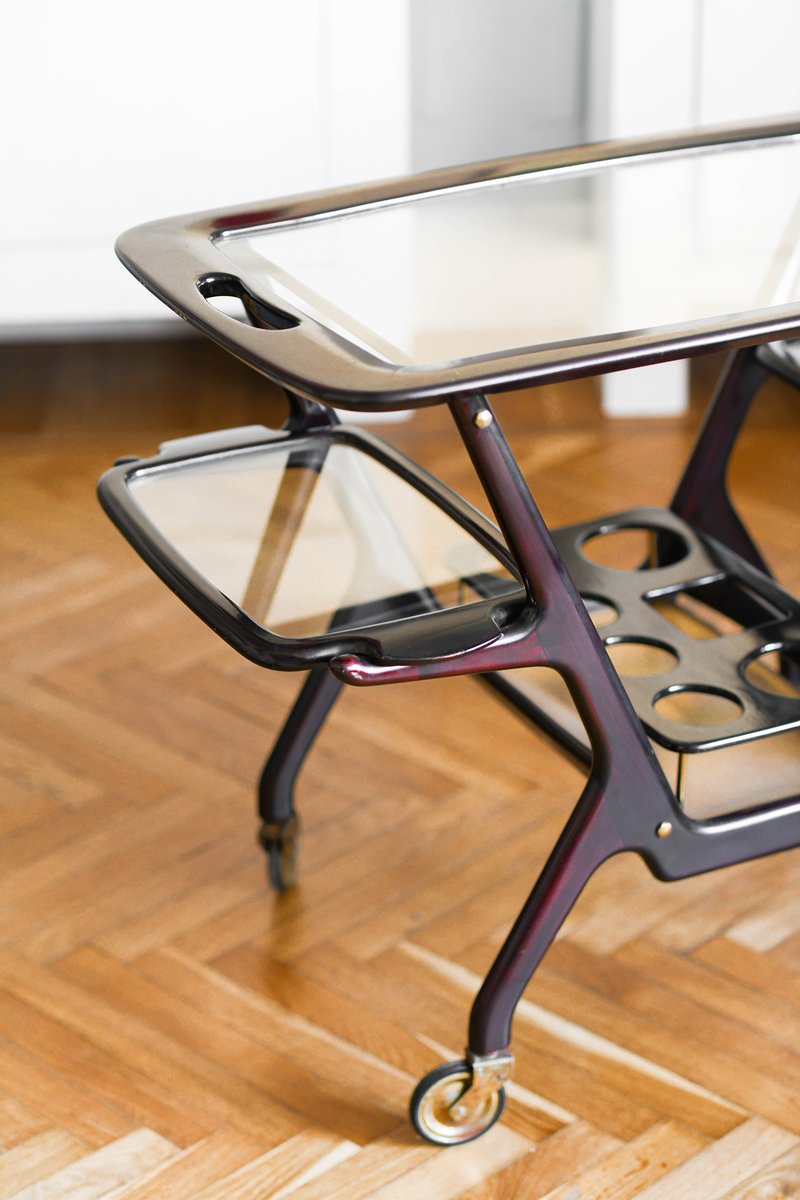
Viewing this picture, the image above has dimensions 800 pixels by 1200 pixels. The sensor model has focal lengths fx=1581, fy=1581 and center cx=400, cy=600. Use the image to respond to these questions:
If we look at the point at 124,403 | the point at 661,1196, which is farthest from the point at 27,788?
the point at 124,403

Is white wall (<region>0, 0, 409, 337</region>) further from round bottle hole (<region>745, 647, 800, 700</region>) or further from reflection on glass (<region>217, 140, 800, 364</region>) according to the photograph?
round bottle hole (<region>745, 647, 800, 700</region>)

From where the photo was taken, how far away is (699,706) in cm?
133

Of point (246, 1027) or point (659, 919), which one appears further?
point (659, 919)

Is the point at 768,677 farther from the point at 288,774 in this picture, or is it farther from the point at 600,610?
the point at 288,774

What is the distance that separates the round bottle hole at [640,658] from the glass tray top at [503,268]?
1.09ft

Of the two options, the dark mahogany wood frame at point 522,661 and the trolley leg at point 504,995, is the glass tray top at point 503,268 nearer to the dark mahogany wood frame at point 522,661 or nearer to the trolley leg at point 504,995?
the dark mahogany wood frame at point 522,661

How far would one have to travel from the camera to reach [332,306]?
1235mm

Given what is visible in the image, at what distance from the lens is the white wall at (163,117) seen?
2.64m

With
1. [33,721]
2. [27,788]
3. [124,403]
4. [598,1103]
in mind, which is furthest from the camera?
[124,403]

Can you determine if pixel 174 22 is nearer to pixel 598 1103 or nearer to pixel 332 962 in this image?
pixel 332 962

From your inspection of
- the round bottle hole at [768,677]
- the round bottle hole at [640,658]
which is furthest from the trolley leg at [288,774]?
the round bottle hole at [768,677]

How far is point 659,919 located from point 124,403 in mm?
1655

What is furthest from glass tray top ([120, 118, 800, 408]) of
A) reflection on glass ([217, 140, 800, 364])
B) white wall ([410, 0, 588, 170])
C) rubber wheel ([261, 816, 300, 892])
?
white wall ([410, 0, 588, 170])

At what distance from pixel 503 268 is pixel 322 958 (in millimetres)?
701
